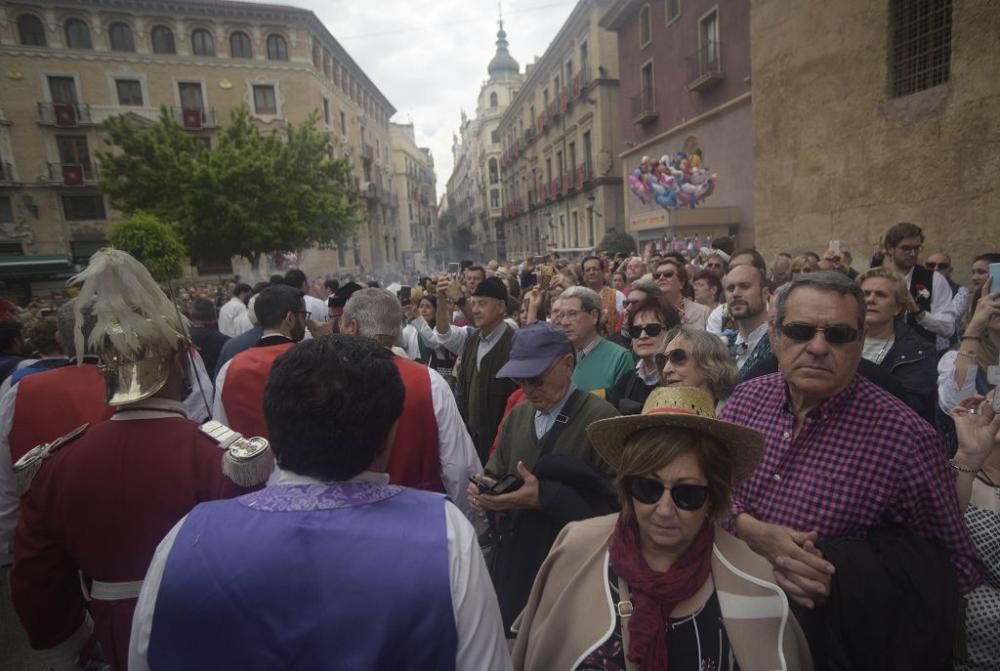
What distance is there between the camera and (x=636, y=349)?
327 cm

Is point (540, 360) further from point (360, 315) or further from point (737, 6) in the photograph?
point (737, 6)

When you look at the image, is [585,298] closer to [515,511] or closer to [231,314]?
[515,511]

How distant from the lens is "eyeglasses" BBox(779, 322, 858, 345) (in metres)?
1.79

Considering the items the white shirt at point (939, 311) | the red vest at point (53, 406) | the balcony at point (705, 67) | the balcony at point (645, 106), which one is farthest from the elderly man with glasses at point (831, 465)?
the balcony at point (645, 106)

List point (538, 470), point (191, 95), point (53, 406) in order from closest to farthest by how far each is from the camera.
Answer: point (538, 470) < point (53, 406) < point (191, 95)

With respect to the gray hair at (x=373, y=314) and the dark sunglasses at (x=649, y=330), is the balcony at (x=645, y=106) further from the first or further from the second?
the gray hair at (x=373, y=314)

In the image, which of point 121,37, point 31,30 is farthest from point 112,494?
point 31,30

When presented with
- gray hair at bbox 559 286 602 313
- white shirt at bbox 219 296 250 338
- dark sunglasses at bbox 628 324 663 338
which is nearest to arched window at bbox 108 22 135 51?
white shirt at bbox 219 296 250 338

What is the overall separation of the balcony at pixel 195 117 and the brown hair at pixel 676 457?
113ft

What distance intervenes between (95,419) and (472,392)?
7.95ft

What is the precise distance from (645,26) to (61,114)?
28.7 metres

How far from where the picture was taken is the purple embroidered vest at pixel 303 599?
43.5 inches

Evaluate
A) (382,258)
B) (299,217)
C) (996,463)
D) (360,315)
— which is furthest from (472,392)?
(382,258)

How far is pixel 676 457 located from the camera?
1497 millimetres
